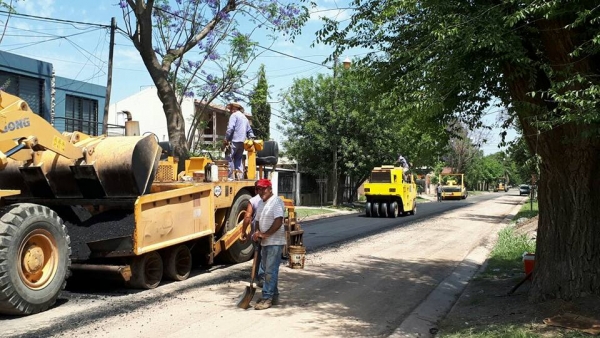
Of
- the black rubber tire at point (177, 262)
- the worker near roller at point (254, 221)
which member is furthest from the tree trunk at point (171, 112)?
the worker near roller at point (254, 221)

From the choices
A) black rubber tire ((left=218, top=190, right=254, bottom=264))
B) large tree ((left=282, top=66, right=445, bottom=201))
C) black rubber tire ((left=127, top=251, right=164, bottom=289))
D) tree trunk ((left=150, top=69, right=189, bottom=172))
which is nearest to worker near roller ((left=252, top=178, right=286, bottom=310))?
black rubber tire ((left=127, top=251, right=164, bottom=289))

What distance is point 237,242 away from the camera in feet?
35.1

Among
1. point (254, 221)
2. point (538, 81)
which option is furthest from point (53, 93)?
point (538, 81)

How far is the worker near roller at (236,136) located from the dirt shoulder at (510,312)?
5056 mm

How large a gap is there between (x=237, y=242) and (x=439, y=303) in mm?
4098

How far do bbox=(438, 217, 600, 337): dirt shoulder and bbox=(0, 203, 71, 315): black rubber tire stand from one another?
4.66 metres

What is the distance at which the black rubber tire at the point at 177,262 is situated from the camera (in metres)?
8.95

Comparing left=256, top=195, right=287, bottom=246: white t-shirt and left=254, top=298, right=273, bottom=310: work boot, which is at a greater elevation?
left=256, top=195, right=287, bottom=246: white t-shirt

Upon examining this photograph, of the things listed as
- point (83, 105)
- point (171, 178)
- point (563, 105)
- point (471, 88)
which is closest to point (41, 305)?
point (171, 178)

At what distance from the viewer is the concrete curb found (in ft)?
21.5

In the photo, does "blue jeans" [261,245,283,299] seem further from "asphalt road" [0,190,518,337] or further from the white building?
the white building

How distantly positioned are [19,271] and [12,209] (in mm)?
755

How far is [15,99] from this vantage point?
7316 millimetres

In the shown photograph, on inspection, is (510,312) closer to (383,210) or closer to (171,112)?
(171,112)
